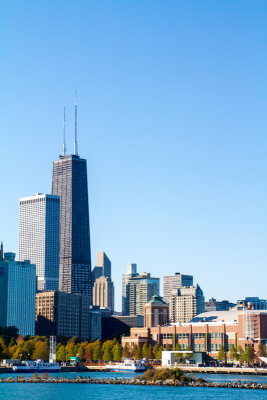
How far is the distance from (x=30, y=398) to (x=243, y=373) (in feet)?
264

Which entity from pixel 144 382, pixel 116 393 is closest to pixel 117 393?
pixel 116 393

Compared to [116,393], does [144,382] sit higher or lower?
higher

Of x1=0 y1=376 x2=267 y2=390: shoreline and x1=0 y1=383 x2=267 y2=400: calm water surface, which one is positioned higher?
x1=0 y1=376 x2=267 y2=390: shoreline

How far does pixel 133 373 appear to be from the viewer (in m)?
199

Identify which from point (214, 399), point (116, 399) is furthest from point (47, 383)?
point (214, 399)

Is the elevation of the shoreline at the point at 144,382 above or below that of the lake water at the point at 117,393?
above

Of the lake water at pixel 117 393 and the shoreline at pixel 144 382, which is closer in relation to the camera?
the lake water at pixel 117 393

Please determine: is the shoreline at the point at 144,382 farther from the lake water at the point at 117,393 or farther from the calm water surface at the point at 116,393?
the calm water surface at the point at 116,393

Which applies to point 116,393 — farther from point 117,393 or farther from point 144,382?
point 144,382

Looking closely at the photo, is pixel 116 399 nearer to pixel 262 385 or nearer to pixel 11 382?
pixel 262 385

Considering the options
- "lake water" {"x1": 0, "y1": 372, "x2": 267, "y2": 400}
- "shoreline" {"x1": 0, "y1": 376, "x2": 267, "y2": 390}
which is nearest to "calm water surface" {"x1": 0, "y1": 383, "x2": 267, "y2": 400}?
"lake water" {"x1": 0, "y1": 372, "x2": 267, "y2": 400}

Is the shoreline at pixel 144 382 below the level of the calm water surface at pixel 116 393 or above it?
above

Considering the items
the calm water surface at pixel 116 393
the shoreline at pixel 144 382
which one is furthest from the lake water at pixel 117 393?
the shoreline at pixel 144 382

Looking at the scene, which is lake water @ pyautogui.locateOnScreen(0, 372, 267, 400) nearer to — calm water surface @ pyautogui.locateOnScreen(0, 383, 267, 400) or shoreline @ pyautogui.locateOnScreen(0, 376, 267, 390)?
calm water surface @ pyautogui.locateOnScreen(0, 383, 267, 400)
